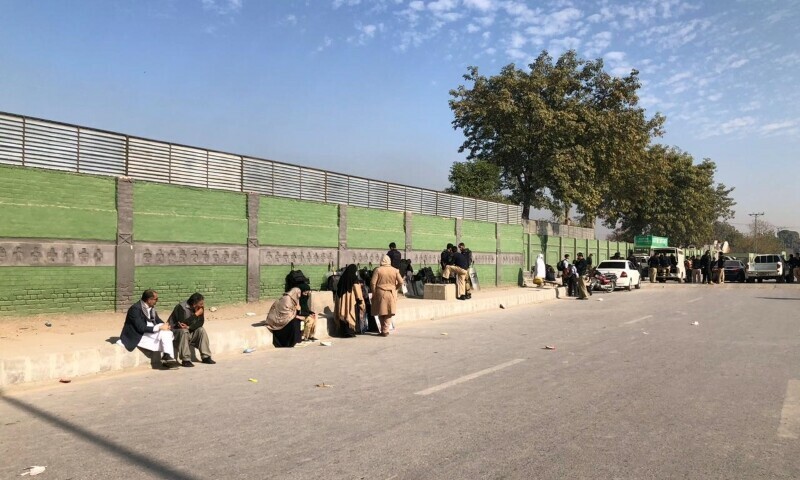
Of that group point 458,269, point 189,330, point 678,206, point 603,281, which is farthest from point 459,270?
point 678,206

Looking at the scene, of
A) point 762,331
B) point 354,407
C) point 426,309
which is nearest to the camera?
point 354,407

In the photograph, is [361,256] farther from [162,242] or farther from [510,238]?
[510,238]

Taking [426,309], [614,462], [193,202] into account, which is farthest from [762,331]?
[193,202]

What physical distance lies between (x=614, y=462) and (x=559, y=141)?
28.4 meters

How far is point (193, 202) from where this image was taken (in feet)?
46.4

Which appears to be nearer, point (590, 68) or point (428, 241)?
point (428, 241)

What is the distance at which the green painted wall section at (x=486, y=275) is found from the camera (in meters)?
27.0

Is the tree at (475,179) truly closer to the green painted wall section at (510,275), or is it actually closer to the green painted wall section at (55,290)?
the green painted wall section at (510,275)

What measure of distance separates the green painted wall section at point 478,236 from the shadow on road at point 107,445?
67.8 feet

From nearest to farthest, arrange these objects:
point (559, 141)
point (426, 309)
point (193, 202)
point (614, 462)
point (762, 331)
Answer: point (614, 462) < point (762, 331) < point (193, 202) < point (426, 309) < point (559, 141)

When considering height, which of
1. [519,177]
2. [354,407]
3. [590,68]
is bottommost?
[354,407]

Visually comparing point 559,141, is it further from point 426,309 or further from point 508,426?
point 508,426

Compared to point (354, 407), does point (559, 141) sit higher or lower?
higher

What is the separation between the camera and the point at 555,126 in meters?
30.5
